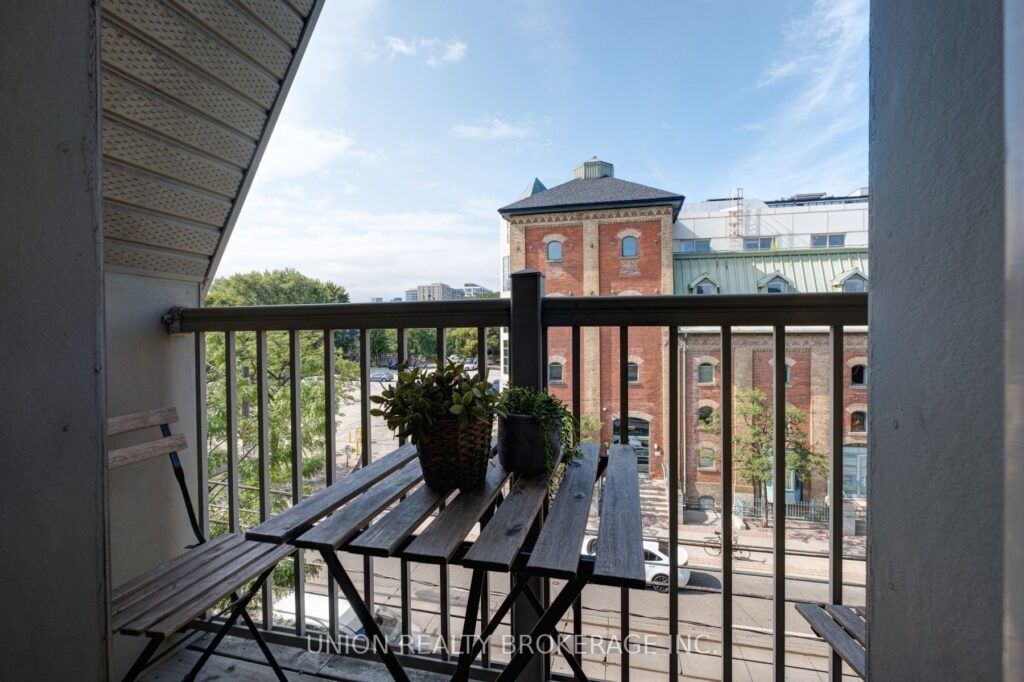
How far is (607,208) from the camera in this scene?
1366cm

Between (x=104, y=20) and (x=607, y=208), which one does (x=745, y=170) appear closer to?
(x=607, y=208)

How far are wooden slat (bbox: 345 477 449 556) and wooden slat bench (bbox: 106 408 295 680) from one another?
2.23 feet

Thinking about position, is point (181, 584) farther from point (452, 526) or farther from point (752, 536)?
point (752, 536)

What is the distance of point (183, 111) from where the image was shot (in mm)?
1581

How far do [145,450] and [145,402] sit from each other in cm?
29

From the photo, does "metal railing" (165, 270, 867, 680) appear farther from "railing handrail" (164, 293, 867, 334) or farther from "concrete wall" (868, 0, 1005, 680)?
"concrete wall" (868, 0, 1005, 680)

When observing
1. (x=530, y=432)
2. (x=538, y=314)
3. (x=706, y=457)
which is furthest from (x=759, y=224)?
(x=530, y=432)

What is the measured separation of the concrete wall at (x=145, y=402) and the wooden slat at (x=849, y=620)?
236cm

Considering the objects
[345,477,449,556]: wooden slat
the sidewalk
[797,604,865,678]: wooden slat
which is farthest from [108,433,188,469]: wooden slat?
the sidewalk

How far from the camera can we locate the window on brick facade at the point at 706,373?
1017 cm

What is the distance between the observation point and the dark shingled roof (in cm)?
1346

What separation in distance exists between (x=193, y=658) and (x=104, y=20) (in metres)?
2.09

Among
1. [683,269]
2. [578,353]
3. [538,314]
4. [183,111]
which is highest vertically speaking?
[683,269]

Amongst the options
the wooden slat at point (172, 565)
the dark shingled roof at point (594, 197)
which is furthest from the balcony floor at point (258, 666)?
the dark shingled roof at point (594, 197)
